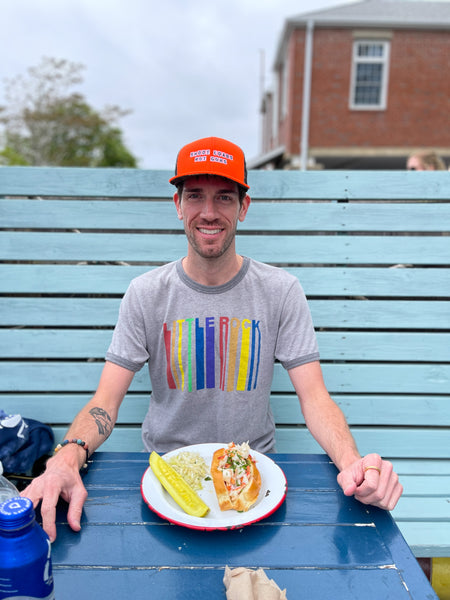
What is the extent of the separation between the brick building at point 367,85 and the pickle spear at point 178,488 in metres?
14.4

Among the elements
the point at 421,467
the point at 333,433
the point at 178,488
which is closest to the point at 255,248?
the point at 333,433

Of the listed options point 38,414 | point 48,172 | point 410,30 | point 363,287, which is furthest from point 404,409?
point 410,30

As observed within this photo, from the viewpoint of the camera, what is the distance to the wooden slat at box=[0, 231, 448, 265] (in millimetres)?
2555

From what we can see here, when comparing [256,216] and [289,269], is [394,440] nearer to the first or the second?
[289,269]

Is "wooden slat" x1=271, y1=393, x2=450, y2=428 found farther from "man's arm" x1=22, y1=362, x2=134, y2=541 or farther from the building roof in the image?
the building roof

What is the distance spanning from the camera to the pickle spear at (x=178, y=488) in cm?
126

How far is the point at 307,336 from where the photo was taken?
1.99 meters

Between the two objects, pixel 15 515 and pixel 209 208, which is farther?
pixel 209 208

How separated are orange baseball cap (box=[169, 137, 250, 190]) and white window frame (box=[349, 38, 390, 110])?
1518 cm

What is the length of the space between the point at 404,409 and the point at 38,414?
2213 millimetres

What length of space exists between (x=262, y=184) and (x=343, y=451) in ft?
5.15

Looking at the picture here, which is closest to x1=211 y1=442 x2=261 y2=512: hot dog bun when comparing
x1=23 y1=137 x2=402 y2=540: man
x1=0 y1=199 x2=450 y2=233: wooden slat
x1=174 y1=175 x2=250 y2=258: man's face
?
x1=23 y1=137 x2=402 y2=540: man

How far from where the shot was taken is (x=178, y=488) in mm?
1331

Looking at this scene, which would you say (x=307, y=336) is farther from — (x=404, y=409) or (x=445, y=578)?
(x=445, y=578)
